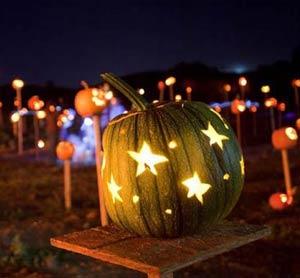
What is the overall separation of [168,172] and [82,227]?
3.75 metres

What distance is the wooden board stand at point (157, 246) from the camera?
1944 mm

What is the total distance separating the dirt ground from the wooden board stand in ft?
6.58

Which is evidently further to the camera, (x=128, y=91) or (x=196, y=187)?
(x=128, y=91)

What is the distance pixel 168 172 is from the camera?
2.28 m

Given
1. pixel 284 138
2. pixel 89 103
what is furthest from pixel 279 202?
pixel 89 103

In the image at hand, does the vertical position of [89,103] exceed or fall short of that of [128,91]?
it exceeds it

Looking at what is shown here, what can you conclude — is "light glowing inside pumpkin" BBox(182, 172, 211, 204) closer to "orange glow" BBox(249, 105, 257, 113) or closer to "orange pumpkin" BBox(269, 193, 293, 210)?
"orange pumpkin" BBox(269, 193, 293, 210)

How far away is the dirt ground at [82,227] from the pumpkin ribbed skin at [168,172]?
2075 millimetres

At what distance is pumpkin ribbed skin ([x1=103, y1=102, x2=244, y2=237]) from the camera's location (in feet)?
7.48

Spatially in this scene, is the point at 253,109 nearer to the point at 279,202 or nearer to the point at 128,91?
the point at 279,202

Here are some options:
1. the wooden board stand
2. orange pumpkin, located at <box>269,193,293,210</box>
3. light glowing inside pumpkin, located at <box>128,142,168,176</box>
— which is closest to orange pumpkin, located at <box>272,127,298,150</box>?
orange pumpkin, located at <box>269,193,293,210</box>

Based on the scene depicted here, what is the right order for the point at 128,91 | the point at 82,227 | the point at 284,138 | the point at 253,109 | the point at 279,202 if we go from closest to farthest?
the point at 128,91, the point at 82,227, the point at 284,138, the point at 279,202, the point at 253,109

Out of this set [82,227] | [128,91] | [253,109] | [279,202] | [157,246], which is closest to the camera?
[157,246]

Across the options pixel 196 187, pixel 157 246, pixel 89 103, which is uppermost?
pixel 89 103
